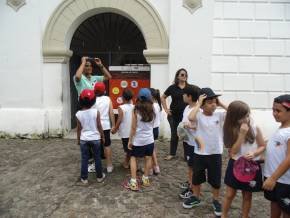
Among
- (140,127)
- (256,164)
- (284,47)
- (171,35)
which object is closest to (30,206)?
(140,127)

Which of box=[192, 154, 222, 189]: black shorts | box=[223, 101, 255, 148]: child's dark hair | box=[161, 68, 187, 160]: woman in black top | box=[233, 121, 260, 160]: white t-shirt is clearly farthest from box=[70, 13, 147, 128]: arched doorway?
box=[233, 121, 260, 160]: white t-shirt

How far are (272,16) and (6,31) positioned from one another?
6049 mm

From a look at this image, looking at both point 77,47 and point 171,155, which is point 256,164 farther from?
point 77,47

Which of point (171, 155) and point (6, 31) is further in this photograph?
point (6, 31)

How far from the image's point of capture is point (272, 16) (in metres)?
8.27

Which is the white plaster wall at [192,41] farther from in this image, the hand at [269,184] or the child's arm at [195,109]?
the hand at [269,184]

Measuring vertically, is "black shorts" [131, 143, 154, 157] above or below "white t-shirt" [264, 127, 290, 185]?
below

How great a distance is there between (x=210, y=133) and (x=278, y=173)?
1110mm

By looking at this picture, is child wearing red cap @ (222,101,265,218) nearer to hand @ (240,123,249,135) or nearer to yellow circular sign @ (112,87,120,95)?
hand @ (240,123,249,135)

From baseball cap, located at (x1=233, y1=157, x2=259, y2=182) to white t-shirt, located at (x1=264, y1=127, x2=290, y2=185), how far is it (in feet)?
0.48

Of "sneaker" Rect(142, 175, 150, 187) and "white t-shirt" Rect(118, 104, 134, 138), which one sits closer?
"sneaker" Rect(142, 175, 150, 187)

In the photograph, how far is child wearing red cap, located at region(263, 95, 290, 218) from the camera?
11.0 feet

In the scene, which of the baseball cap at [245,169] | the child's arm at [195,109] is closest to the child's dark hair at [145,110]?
the child's arm at [195,109]

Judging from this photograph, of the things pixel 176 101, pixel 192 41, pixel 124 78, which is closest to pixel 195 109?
pixel 176 101
